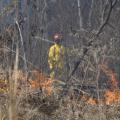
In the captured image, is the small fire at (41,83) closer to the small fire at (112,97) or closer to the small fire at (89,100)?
the small fire at (89,100)

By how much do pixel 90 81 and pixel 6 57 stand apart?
40.3 inches

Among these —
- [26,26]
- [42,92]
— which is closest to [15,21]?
[26,26]

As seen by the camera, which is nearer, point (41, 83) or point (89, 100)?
point (41, 83)

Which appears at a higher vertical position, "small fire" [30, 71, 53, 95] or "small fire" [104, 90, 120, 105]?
"small fire" [30, 71, 53, 95]

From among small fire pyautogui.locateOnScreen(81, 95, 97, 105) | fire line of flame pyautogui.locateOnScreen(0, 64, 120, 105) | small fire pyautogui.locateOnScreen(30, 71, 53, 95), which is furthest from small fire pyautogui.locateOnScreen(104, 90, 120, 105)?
small fire pyautogui.locateOnScreen(30, 71, 53, 95)

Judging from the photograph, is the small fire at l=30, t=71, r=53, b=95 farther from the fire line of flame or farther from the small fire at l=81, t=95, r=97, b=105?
the small fire at l=81, t=95, r=97, b=105

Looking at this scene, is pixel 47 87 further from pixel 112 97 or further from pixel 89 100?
pixel 112 97

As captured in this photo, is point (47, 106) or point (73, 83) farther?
point (73, 83)

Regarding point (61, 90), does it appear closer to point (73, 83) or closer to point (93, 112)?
point (73, 83)

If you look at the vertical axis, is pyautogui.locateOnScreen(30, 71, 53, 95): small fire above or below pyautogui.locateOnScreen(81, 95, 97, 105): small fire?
above

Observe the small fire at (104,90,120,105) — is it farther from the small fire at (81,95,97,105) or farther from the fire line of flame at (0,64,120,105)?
the small fire at (81,95,97,105)

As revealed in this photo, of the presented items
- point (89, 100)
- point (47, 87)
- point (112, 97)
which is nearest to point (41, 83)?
point (47, 87)

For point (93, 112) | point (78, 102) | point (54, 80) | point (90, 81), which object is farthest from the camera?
point (54, 80)

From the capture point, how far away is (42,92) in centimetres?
535
